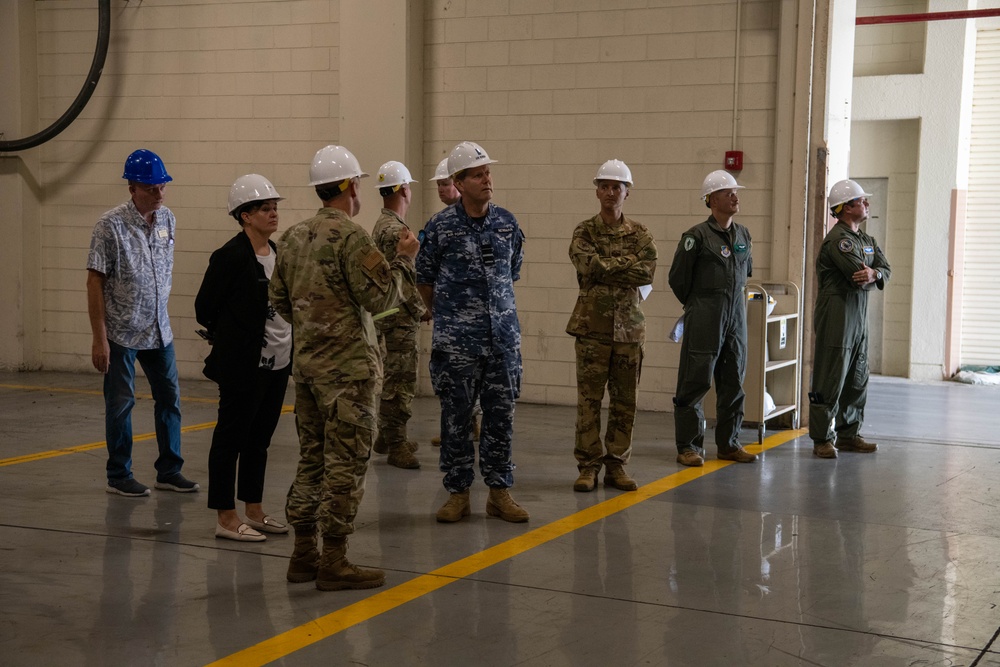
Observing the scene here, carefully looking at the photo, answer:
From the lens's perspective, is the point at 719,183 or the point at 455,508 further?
the point at 719,183

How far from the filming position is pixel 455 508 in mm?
5301

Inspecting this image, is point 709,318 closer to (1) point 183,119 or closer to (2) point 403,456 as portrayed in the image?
(2) point 403,456

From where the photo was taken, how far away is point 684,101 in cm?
897

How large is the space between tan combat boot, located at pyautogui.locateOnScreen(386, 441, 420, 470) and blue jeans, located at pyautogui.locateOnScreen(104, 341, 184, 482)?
4.55 ft

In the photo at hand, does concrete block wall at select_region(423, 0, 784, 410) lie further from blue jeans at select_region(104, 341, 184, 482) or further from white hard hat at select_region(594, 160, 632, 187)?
blue jeans at select_region(104, 341, 184, 482)

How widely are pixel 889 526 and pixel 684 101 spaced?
15.3ft

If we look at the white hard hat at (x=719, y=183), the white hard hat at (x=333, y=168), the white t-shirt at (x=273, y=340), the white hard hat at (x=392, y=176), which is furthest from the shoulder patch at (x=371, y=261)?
the white hard hat at (x=719, y=183)

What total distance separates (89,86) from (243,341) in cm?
717

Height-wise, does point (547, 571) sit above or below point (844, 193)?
below

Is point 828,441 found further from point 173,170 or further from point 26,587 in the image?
point 173,170

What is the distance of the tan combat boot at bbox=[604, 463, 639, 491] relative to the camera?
20.0 ft

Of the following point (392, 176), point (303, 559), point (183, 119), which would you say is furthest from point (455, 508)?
point (183, 119)

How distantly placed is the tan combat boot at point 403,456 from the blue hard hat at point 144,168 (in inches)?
86.7

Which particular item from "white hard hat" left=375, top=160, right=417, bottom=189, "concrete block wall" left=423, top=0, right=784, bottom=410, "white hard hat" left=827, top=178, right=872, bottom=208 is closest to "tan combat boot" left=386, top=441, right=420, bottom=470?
"white hard hat" left=375, top=160, right=417, bottom=189
